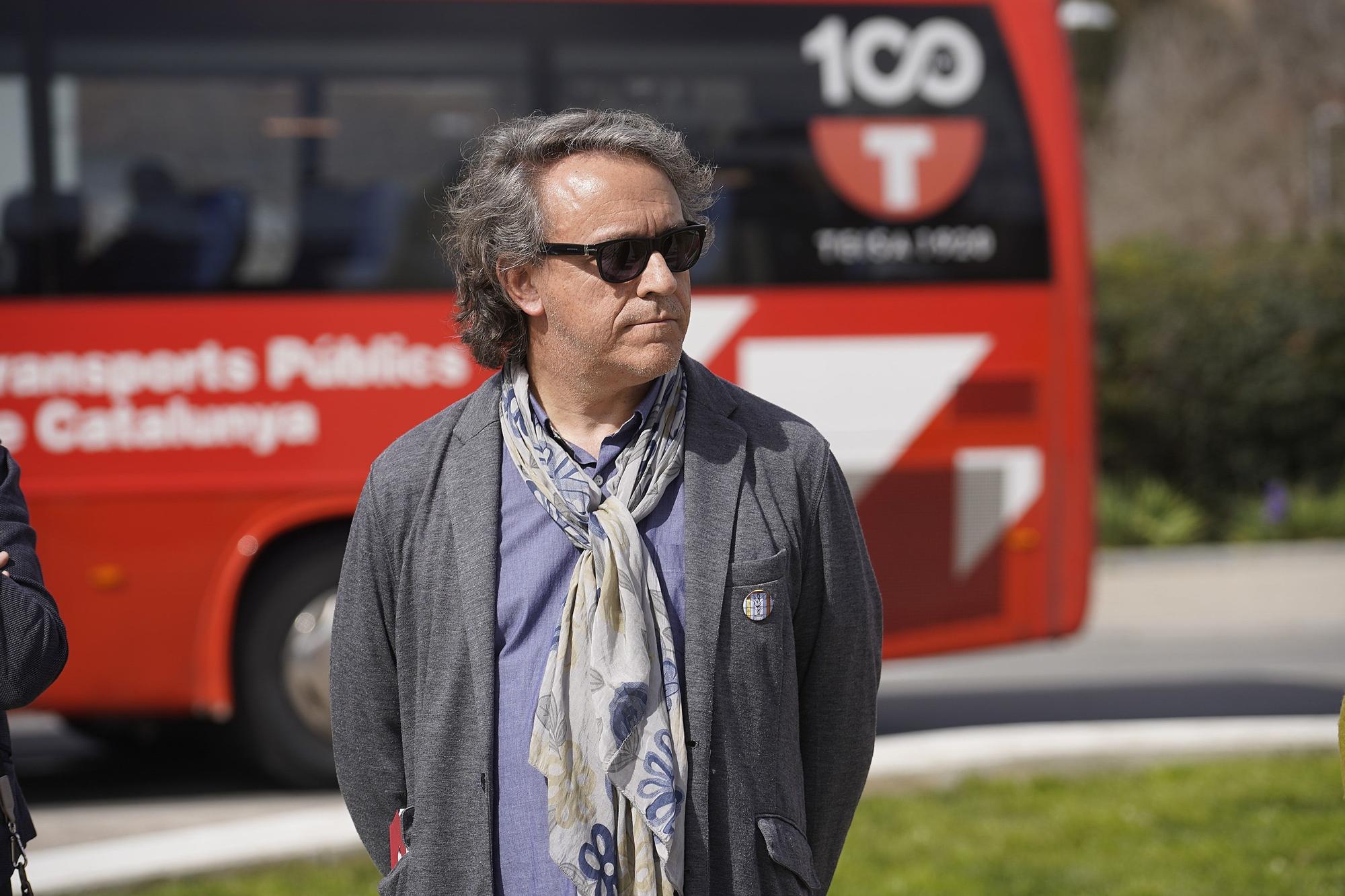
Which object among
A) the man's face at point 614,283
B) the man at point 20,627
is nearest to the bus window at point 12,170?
the man at point 20,627

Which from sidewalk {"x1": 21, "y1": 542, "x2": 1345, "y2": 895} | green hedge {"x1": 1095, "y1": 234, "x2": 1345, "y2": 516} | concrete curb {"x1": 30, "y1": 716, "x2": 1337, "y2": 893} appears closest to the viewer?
concrete curb {"x1": 30, "y1": 716, "x2": 1337, "y2": 893}

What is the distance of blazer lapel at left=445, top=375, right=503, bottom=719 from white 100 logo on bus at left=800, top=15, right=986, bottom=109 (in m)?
4.71

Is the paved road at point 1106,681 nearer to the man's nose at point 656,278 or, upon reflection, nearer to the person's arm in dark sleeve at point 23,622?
the person's arm in dark sleeve at point 23,622

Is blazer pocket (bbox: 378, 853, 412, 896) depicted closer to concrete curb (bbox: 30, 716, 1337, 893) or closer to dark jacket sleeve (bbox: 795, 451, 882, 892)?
dark jacket sleeve (bbox: 795, 451, 882, 892)

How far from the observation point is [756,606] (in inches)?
91.7

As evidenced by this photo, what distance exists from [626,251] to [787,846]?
35.9 inches

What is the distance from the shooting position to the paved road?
7.00 m

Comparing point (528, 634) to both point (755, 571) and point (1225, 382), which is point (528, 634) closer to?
point (755, 571)

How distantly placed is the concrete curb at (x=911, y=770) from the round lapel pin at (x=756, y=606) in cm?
303

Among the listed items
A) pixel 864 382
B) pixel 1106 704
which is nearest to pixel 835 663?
pixel 864 382

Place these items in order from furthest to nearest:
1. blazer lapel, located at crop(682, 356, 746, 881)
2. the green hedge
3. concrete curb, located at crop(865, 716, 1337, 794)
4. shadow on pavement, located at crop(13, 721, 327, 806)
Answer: the green hedge
shadow on pavement, located at crop(13, 721, 327, 806)
concrete curb, located at crop(865, 716, 1337, 794)
blazer lapel, located at crop(682, 356, 746, 881)

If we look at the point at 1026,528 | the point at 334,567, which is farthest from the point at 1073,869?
the point at 334,567

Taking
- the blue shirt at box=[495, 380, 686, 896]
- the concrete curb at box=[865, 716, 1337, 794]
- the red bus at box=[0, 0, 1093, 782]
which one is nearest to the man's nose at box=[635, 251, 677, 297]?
the blue shirt at box=[495, 380, 686, 896]

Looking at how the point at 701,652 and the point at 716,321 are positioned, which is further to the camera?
the point at 716,321
